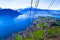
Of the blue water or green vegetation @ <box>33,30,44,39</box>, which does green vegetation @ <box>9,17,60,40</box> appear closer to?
green vegetation @ <box>33,30,44,39</box>

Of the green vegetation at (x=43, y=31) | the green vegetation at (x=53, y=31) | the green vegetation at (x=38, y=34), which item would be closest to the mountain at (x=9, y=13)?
the green vegetation at (x=43, y=31)

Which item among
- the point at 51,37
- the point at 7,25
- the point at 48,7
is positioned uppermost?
the point at 48,7

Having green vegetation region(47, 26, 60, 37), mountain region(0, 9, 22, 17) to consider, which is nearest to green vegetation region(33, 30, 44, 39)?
green vegetation region(47, 26, 60, 37)

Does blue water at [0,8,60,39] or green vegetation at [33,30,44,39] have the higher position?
blue water at [0,8,60,39]

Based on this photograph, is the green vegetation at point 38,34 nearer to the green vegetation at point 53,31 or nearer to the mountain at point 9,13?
the green vegetation at point 53,31

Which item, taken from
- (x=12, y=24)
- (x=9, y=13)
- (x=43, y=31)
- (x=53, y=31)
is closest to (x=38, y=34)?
(x=43, y=31)

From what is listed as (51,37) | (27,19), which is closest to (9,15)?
(27,19)

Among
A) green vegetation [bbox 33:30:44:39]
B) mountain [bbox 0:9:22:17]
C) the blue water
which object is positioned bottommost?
green vegetation [bbox 33:30:44:39]

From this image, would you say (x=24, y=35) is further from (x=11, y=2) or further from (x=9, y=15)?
(x=11, y=2)
